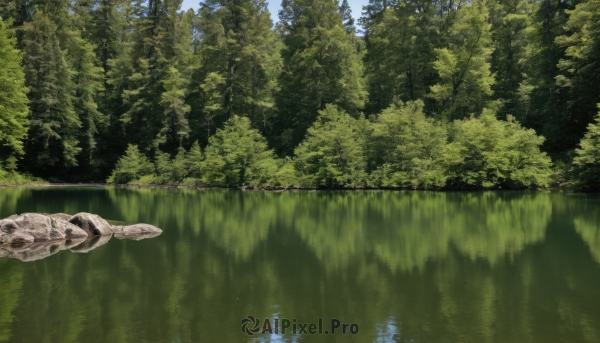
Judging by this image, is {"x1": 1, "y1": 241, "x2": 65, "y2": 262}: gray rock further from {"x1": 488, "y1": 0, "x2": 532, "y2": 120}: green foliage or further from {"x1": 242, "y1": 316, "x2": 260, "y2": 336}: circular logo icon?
{"x1": 488, "y1": 0, "x2": 532, "y2": 120}: green foliage

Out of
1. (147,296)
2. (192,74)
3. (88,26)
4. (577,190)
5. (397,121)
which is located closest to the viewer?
(147,296)

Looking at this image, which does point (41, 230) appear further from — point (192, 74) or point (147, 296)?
point (192, 74)

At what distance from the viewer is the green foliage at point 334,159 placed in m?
33.0

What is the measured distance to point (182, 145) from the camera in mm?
46031

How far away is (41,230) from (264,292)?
25.4 feet

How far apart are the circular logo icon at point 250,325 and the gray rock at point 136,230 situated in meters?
8.06

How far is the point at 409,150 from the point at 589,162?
35.6 feet

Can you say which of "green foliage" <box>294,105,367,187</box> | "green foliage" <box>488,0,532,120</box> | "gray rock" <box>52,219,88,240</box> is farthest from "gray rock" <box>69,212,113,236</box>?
"green foliage" <box>488,0,532,120</box>

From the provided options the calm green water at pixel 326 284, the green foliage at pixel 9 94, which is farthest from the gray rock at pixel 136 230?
the green foliage at pixel 9 94

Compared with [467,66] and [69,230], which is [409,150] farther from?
[69,230]

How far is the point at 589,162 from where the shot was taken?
2464 centimetres

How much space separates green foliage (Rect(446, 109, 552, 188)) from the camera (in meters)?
29.7

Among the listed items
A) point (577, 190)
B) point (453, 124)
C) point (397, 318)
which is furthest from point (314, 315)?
point (453, 124)

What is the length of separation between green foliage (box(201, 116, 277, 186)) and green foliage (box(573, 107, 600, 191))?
64.2 feet
